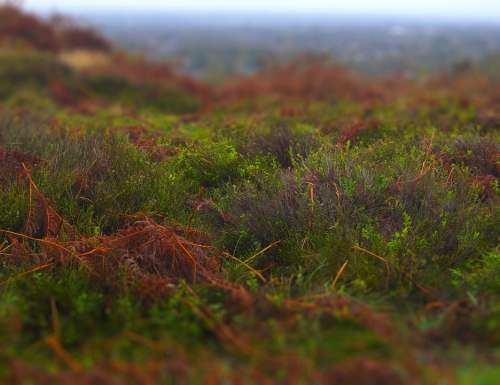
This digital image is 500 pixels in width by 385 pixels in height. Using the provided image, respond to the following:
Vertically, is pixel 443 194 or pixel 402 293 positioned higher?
pixel 443 194

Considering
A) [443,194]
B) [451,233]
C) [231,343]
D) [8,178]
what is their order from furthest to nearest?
1. [8,178]
2. [443,194]
3. [451,233]
4. [231,343]

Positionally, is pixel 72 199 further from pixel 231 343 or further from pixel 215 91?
pixel 215 91

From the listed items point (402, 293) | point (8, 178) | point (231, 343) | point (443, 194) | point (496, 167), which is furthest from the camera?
point (496, 167)

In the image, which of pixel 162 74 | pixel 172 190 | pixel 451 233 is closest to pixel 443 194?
pixel 451 233

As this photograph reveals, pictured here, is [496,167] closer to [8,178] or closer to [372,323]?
[372,323]

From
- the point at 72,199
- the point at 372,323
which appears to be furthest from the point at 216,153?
the point at 372,323

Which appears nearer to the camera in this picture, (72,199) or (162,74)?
(72,199)
